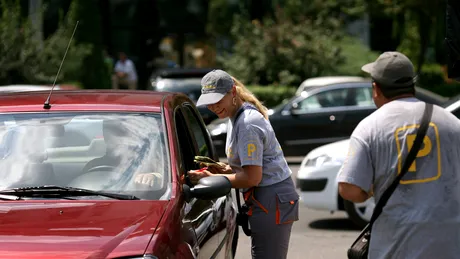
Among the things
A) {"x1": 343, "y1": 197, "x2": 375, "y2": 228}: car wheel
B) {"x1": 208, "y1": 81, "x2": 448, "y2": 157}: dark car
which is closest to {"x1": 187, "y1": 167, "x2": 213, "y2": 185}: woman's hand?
{"x1": 343, "y1": 197, "x2": 375, "y2": 228}: car wheel

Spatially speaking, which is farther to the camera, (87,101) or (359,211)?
(359,211)

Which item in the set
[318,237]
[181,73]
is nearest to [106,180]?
[318,237]

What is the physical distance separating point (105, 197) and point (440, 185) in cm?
171

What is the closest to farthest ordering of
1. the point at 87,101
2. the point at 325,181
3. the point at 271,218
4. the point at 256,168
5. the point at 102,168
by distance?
the point at 102,168 → the point at 256,168 → the point at 271,218 → the point at 87,101 → the point at 325,181

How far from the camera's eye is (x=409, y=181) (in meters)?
4.27

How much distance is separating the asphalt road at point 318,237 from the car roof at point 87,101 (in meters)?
3.23

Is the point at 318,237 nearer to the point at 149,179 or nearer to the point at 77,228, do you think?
the point at 149,179

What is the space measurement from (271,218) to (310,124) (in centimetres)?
1157

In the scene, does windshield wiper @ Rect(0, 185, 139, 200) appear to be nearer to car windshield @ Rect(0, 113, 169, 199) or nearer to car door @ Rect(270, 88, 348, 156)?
car windshield @ Rect(0, 113, 169, 199)

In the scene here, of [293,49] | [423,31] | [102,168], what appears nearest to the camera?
[102,168]

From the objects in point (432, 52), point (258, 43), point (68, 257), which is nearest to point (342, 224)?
point (68, 257)

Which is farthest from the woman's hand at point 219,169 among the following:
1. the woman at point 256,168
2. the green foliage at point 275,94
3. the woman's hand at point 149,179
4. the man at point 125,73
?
the man at point 125,73

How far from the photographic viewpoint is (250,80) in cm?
2689

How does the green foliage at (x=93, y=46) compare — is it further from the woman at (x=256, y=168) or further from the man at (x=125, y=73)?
the woman at (x=256, y=168)
